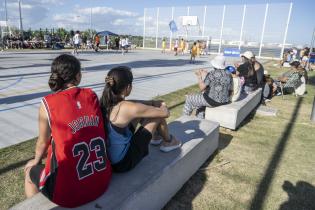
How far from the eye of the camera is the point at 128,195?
2250 mm

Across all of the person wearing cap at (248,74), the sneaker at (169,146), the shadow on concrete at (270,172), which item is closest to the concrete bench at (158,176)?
the sneaker at (169,146)

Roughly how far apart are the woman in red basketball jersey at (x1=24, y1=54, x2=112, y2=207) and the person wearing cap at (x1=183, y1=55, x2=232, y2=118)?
3448 millimetres

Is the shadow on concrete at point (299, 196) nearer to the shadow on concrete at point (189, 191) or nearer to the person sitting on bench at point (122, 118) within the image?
the shadow on concrete at point (189, 191)

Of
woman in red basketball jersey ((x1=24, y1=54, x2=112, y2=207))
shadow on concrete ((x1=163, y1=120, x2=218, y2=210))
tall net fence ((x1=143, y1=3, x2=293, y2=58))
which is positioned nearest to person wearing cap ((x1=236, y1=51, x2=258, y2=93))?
shadow on concrete ((x1=163, y1=120, x2=218, y2=210))

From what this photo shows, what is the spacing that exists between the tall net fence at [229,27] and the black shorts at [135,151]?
3016 cm

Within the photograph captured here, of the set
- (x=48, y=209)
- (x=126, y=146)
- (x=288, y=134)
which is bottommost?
(x=288, y=134)

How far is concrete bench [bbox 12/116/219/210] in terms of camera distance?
2146mm

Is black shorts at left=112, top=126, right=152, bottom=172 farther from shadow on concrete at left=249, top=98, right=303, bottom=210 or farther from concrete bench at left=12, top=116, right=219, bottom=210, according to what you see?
shadow on concrete at left=249, top=98, right=303, bottom=210

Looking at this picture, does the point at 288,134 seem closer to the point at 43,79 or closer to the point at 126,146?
the point at 126,146

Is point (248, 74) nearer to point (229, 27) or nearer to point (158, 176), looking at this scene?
point (158, 176)

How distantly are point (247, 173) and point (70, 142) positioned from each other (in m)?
2.79

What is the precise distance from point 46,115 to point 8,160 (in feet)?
7.24

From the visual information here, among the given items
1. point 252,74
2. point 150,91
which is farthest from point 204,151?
point 150,91

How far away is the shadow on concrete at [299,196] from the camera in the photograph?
10.4 ft
